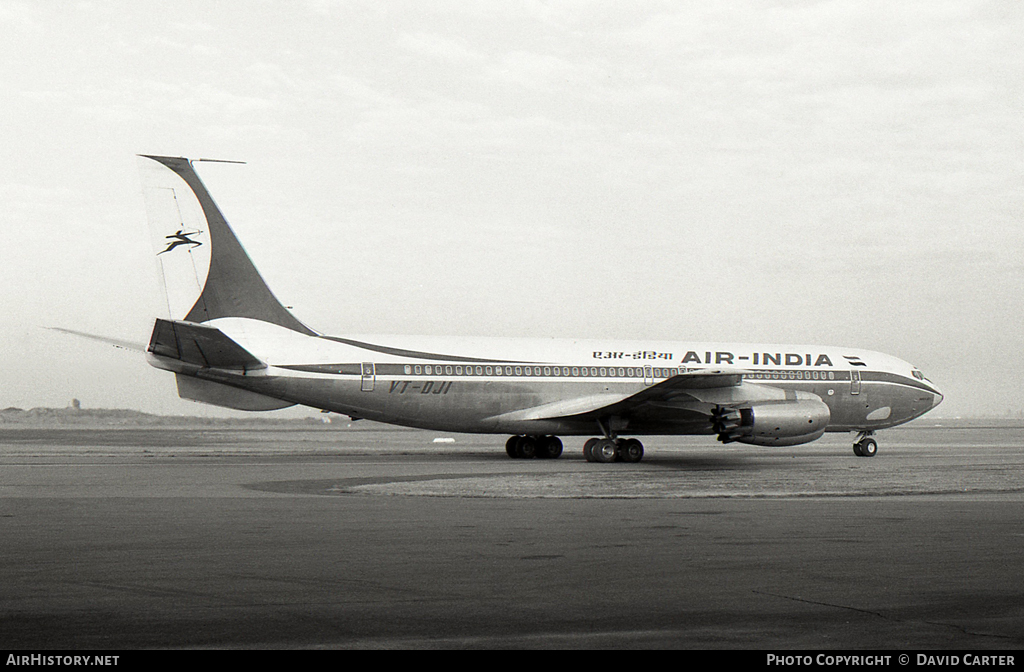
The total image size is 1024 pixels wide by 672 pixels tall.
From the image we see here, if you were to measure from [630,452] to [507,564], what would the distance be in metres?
19.0

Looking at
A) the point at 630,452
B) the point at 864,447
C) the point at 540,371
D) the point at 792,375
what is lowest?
the point at 630,452

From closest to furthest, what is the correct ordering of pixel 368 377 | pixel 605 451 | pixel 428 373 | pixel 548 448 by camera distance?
1. pixel 368 377
2. pixel 605 451
3. pixel 428 373
4. pixel 548 448

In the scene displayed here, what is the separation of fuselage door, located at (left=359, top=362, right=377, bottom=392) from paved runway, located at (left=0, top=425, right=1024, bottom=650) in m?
8.35

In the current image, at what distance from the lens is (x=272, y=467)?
920 inches

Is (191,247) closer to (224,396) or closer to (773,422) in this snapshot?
(224,396)

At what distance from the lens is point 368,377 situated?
27453 mm

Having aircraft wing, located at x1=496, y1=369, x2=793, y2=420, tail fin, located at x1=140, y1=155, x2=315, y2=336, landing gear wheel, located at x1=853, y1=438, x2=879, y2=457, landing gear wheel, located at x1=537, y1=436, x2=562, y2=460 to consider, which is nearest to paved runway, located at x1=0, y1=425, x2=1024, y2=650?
aircraft wing, located at x1=496, y1=369, x2=793, y2=420

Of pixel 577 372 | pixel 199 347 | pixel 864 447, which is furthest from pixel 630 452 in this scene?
pixel 199 347

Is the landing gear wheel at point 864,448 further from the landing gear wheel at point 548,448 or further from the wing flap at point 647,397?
the landing gear wheel at point 548,448

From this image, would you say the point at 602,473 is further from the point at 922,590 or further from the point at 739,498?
the point at 922,590

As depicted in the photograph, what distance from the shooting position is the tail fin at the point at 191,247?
2598 cm

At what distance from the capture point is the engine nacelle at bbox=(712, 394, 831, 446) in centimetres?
2694

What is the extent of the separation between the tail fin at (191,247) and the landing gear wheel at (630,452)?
11.3m

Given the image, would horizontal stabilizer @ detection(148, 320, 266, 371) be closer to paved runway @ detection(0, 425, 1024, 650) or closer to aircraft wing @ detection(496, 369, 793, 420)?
paved runway @ detection(0, 425, 1024, 650)
